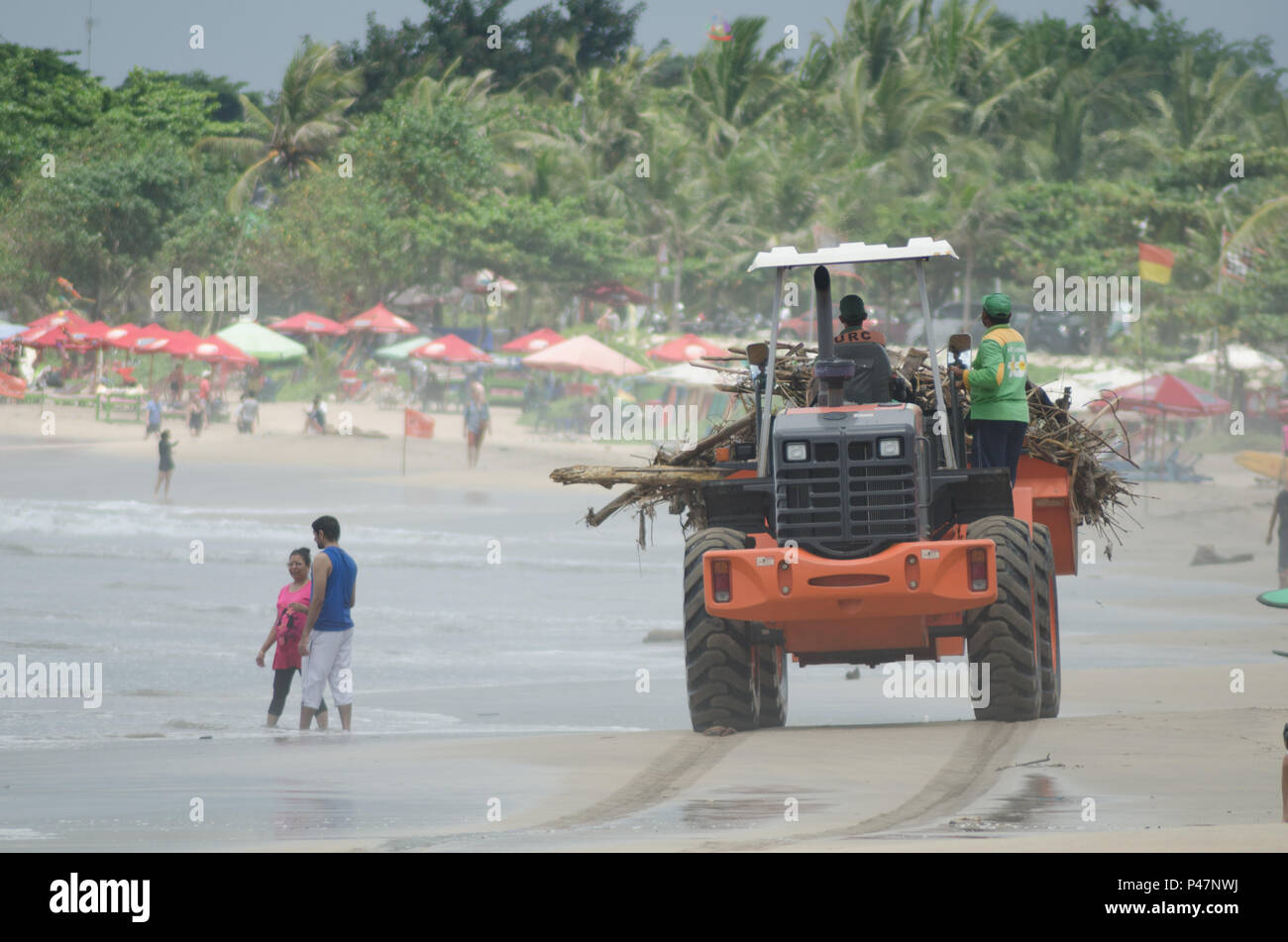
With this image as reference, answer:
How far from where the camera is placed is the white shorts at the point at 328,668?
12844 mm

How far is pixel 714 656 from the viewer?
35.1ft

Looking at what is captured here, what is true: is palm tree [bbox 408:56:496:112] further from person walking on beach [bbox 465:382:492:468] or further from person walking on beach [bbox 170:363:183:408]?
person walking on beach [bbox 465:382:492:468]

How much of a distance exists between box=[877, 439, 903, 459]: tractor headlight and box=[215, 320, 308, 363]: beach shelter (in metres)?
44.2

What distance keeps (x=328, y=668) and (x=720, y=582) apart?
401 cm

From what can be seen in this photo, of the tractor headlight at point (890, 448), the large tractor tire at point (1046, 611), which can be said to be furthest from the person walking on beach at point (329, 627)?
the large tractor tire at point (1046, 611)

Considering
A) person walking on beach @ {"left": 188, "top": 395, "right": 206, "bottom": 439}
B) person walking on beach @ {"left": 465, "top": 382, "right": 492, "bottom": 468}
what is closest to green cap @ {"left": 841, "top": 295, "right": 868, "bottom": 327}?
person walking on beach @ {"left": 465, "top": 382, "right": 492, "bottom": 468}

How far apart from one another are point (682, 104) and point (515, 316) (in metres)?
13.4

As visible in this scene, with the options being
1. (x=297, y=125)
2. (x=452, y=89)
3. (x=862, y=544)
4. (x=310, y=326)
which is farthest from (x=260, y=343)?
(x=862, y=544)

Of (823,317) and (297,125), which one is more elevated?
(297,125)

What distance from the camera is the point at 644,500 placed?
37.3 ft

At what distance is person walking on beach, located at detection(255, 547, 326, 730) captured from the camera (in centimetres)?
1312

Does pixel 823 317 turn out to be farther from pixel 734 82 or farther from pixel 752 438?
pixel 734 82
